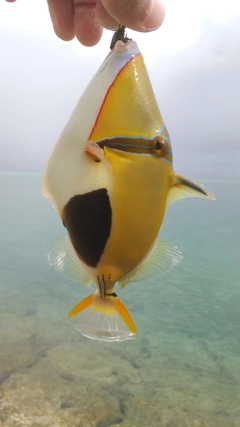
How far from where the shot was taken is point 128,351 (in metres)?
5.30

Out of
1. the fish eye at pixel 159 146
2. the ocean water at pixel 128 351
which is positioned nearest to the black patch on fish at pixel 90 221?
the fish eye at pixel 159 146

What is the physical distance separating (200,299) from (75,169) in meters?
7.16

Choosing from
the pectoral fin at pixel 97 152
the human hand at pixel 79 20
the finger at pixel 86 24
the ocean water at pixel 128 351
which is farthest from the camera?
the ocean water at pixel 128 351

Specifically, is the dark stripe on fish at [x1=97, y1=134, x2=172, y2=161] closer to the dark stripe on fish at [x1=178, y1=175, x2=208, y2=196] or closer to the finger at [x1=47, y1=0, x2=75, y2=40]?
the dark stripe on fish at [x1=178, y1=175, x2=208, y2=196]

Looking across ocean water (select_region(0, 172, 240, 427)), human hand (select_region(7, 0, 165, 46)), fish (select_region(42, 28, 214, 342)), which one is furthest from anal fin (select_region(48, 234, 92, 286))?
ocean water (select_region(0, 172, 240, 427))

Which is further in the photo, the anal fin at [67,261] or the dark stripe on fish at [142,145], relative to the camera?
the anal fin at [67,261]

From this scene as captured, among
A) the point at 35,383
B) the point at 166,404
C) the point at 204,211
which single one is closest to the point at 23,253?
the point at 35,383

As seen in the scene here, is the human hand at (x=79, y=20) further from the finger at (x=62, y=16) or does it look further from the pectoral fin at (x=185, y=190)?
the pectoral fin at (x=185, y=190)

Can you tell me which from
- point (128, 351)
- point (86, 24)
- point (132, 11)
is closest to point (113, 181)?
point (132, 11)

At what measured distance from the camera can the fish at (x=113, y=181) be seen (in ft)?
1.92

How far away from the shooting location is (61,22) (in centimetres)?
114

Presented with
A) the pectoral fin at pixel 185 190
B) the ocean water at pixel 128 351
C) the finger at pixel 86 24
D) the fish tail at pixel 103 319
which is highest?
the finger at pixel 86 24

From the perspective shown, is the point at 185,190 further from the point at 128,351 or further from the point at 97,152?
the point at 128,351

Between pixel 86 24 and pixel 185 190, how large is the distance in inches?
28.2
